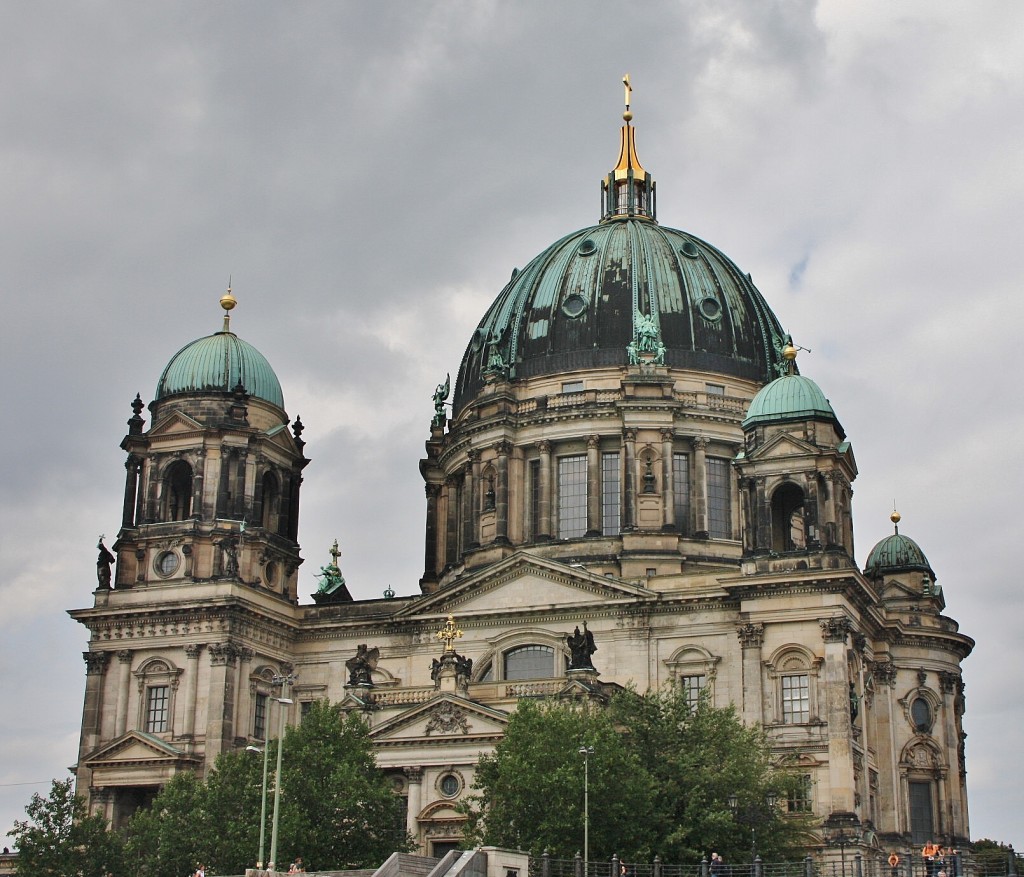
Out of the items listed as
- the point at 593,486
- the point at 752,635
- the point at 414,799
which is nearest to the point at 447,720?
the point at 414,799

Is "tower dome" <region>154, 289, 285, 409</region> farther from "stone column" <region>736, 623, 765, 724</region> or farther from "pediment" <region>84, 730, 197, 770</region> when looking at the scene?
"stone column" <region>736, 623, 765, 724</region>

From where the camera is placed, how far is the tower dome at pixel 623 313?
272 feet

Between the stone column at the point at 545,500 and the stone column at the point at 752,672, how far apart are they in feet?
46.8

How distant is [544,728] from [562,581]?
49.1ft

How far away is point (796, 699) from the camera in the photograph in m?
65.6

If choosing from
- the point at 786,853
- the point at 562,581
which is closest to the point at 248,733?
the point at 562,581

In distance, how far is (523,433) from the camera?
81.5 meters

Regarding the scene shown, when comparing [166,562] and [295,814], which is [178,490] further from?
[295,814]

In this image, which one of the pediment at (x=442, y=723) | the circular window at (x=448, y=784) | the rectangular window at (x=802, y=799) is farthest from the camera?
the circular window at (x=448, y=784)

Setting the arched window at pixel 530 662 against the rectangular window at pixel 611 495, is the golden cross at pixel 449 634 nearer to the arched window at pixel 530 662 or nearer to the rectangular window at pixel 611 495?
the arched window at pixel 530 662

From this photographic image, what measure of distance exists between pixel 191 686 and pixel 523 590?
15.2m

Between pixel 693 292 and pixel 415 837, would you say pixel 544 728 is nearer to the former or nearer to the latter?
pixel 415 837

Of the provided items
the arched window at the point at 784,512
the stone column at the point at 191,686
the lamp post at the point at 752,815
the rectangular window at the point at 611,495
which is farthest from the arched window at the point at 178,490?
the lamp post at the point at 752,815

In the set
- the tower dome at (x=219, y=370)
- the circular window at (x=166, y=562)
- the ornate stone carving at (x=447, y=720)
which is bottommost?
the ornate stone carving at (x=447, y=720)
